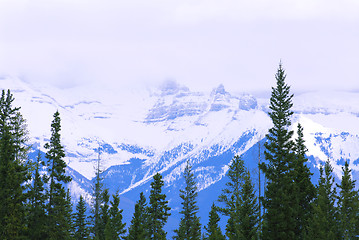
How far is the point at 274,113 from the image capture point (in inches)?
2234

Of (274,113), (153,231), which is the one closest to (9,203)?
(153,231)

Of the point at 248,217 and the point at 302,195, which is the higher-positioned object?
Answer: the point at 302,195

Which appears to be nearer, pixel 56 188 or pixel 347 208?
pixel 56 188

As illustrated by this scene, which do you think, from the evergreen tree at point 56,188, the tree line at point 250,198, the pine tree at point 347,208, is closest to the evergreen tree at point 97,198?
the tree line at point 250,198

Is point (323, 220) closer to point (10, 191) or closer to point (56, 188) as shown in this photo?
point (56, 188)

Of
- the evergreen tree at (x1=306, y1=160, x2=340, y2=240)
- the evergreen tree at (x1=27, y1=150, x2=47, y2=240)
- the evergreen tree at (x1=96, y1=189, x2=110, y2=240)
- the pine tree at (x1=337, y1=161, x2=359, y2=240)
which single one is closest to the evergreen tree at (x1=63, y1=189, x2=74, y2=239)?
the evergreen tree at (x1=27, y1=150, x2=47, y2=240)

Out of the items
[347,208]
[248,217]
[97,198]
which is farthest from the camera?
[97,198]

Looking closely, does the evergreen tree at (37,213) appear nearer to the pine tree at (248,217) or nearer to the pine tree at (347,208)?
the pine tree at (248,217)

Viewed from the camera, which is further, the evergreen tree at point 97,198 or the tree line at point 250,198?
the evergreen tree at point 97,198

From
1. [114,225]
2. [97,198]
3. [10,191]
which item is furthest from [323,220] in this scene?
[97,198]

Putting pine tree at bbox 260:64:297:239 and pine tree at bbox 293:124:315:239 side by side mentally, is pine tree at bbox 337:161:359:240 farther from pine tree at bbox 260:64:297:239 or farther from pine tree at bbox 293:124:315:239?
pine tree at bbox 260:64:297:239

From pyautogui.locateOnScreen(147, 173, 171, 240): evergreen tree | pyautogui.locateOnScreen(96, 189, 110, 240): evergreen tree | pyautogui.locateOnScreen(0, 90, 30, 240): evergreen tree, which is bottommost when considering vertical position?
pyautogui.locateOnScreen(96, 189, 110, 240): evergreen tree

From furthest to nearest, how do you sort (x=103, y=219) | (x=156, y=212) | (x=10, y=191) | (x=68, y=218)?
(x=103, y=219) < (x=68, y=218) < (x=156, y=212) < (x=10, y=191)

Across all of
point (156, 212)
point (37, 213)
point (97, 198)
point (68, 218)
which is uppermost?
point (37, 213)
